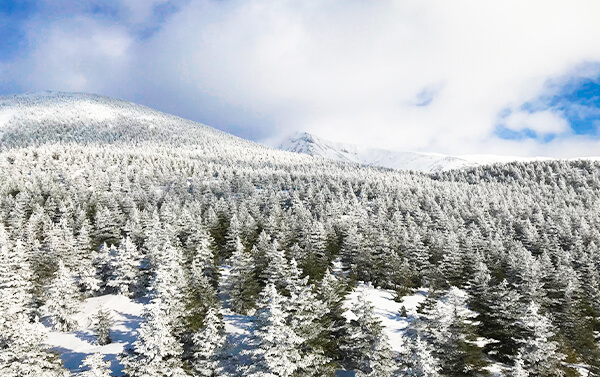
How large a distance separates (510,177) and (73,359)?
217580mm

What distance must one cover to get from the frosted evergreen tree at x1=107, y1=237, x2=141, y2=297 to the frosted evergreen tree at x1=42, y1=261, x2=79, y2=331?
274 inches

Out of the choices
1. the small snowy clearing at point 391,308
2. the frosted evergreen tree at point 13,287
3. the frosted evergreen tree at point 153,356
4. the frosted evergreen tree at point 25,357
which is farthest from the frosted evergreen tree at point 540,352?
the frosted evergreen tree at point 13,287

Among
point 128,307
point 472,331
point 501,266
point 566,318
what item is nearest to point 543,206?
point 501,266

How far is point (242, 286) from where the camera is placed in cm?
4222

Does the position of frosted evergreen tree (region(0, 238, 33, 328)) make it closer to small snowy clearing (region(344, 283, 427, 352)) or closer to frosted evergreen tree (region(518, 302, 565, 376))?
small snowy clearing (region(344, 283, 427, 352))

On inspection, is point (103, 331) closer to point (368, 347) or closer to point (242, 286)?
point (242, 286)

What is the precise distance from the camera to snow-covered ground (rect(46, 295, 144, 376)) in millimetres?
32469

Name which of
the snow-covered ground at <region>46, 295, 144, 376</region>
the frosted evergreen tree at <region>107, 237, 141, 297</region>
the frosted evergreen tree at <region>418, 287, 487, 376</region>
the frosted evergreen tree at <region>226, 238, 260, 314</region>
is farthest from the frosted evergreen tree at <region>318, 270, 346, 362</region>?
the frosted evergreen tree at <region>107, 237, 141, 297</region>

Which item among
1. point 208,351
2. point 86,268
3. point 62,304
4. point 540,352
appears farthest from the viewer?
point 86,268

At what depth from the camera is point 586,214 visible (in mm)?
101625

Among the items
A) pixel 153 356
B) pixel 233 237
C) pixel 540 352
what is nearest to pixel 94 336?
pixel 153 356

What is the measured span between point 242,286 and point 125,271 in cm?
1760

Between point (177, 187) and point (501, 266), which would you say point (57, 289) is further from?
point (177, 187)

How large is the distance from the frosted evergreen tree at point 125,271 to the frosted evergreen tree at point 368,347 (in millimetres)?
33165
